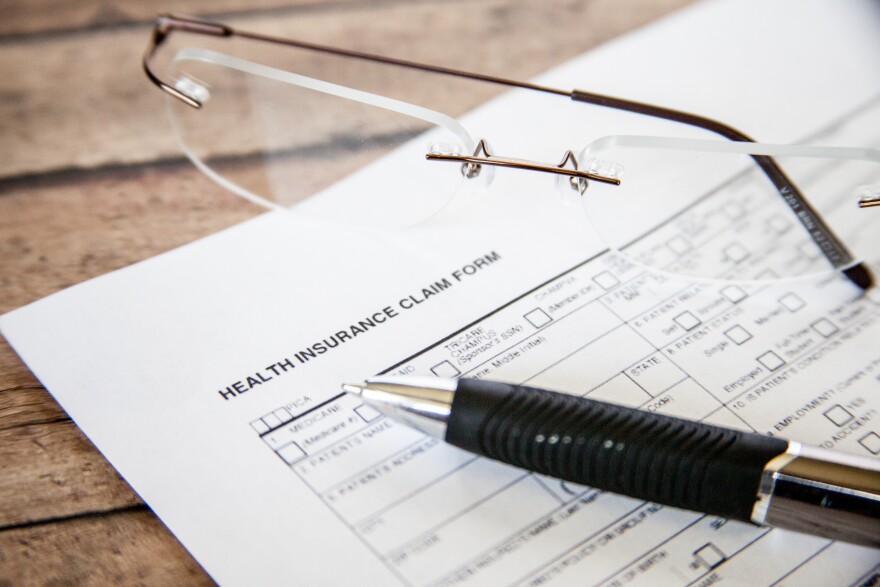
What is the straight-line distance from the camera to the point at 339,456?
0.42m

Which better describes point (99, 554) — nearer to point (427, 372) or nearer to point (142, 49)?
point (427, 372)

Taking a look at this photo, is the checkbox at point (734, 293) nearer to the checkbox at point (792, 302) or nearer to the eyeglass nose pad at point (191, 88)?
the checkbox at point (792, 302)

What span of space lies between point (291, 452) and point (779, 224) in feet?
1.20

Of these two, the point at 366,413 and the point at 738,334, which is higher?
the point at 738,334

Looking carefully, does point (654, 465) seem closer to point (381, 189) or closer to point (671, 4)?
point (381, 189)

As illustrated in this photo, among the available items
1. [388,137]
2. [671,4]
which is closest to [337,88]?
[388,137]

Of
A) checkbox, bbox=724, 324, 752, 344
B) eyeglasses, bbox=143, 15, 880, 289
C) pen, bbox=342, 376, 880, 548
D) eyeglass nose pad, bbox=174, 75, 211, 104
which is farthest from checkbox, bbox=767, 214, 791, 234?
eyeglass nose pad, bbox=174, 75, 211, 104

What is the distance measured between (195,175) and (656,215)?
329 mm

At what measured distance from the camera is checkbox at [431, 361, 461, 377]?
18.0 inches

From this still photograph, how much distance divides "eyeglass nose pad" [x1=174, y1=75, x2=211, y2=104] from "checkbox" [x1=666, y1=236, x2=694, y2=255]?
35 centimetres

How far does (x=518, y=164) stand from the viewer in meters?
0.53

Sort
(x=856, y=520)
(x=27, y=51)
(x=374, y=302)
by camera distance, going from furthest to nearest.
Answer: (x=27, y=51) → (x=374, y=302) → (x=856, y=520)

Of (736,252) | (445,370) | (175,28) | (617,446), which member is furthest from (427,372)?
(175,28)

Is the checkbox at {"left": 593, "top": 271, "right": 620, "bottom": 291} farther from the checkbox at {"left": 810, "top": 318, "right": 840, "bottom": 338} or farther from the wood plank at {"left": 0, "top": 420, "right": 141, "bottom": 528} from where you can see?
the wood plank at {"left": 0, "top": 420, "right": 141, "bottom": 528}
